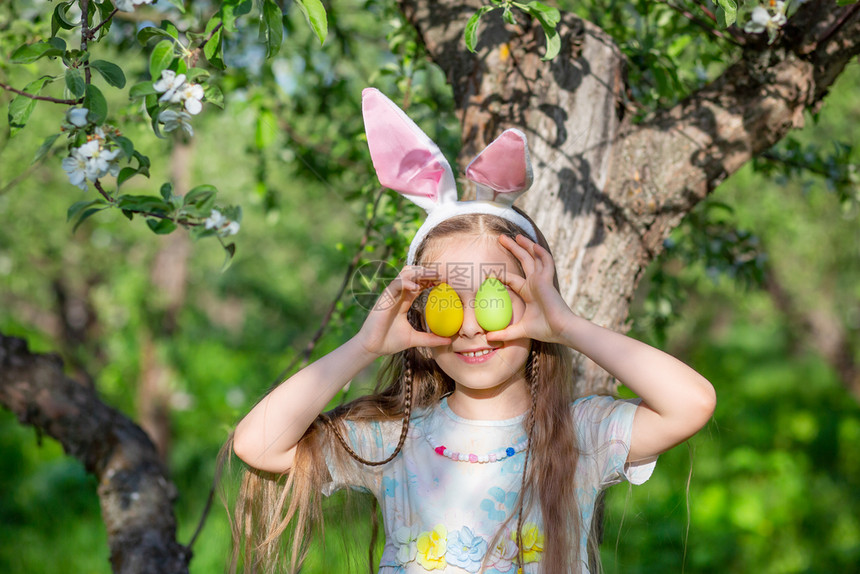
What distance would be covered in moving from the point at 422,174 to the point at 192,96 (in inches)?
23.1

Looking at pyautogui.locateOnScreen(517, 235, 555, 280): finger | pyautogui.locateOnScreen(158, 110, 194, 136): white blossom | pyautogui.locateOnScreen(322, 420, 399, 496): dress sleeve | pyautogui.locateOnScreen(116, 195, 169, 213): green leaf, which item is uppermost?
pyautogui.locateOnScreen(158, 110, 194, 136): white blossom

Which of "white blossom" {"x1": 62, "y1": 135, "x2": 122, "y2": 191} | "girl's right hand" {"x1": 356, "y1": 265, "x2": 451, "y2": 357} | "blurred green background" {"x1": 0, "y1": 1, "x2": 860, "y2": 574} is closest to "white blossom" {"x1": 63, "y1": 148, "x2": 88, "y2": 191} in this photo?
"white blossom" {"x1": 62, "y1": 135, "x2": 122, "y2": 191}

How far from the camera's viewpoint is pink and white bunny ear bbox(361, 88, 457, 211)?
1830 mm

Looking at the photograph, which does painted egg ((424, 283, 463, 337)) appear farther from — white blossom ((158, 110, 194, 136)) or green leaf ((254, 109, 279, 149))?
green leaf ((254, 109, 279, 149))

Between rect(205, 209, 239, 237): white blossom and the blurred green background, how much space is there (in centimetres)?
68

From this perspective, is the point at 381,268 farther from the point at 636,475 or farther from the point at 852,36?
the point at 852,36

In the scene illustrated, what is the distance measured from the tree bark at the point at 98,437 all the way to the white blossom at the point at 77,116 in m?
1.21

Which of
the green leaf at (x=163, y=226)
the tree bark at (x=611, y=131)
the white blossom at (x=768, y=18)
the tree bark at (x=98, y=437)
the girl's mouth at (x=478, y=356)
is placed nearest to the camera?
the green leaf at (x=163, y=226)

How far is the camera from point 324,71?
3723mm

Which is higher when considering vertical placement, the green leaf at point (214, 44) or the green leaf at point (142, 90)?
the green leaf at point (214, 44)

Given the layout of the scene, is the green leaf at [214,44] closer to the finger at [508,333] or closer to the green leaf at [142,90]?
the green leaf at [142,90]

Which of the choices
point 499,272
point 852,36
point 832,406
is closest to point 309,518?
point 499,272

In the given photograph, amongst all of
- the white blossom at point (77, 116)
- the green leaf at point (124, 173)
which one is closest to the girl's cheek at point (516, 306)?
the green leaf at point (124, 173)

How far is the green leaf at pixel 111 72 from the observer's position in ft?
5.04
